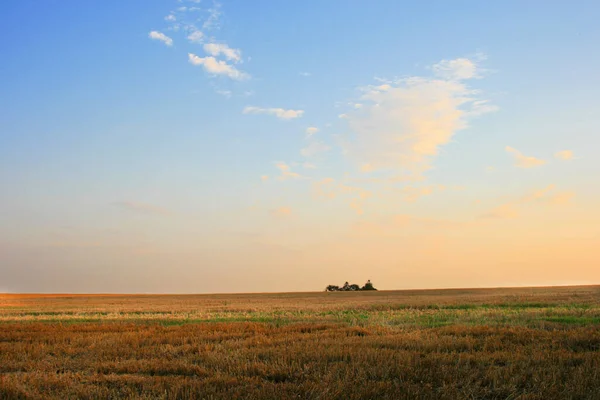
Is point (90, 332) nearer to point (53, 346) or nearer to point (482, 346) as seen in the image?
point (53, 346)

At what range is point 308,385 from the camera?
841 centimetres

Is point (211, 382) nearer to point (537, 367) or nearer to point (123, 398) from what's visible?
point (123, 398)

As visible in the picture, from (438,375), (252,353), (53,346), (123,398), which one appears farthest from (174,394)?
(53,346)

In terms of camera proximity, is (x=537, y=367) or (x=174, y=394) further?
(x=537, y=367)

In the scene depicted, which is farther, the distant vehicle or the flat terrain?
the distant vehicle

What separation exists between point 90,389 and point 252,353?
4.14 metres

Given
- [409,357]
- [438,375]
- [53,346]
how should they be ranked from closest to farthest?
[438,375], [409,357], [53,346]

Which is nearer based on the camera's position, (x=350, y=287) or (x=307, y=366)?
(x=307, y=366)

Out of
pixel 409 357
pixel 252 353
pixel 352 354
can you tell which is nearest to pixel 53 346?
pixel 252 353

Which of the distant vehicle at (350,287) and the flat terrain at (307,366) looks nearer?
the flat terrain at (307,366)

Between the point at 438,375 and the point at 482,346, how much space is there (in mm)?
3964

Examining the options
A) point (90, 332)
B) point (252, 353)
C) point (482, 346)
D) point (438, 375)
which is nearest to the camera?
point (438, 375)

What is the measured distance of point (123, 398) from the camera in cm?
798

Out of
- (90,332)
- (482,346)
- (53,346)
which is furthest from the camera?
(90,332)
